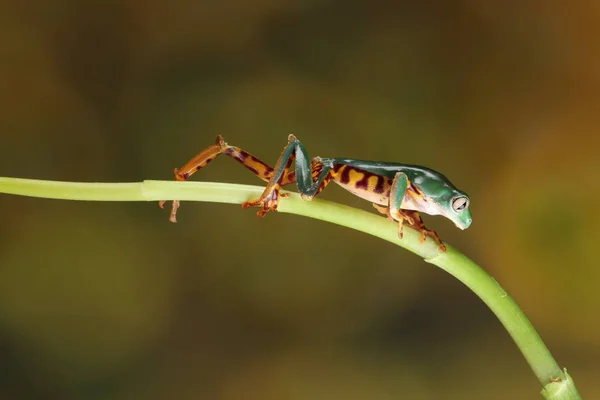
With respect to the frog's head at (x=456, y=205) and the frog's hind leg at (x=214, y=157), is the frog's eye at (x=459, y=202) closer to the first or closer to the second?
the frog's head at (x=456, y=205)

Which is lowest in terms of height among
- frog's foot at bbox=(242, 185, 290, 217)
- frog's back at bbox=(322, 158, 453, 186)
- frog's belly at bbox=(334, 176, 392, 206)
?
frog's foot at bbox=(242, 185, 290, 217)

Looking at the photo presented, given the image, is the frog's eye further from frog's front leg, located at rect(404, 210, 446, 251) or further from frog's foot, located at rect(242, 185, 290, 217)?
frog's foot, located at rect(242, 185, 290, 217)

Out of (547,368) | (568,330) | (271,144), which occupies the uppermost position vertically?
(271,144)

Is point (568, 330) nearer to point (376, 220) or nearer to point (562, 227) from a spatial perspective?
point (562, 227)

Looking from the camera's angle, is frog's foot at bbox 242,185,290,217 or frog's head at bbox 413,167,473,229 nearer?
frog's foot at bbox 242,185,290,217

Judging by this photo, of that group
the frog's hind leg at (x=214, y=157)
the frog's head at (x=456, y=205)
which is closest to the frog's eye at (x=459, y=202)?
the frog's head at (x=456, y=205)

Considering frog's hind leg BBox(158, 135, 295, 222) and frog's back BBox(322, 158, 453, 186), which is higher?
frog's hind leg BBox(158, 135, 295, 222)

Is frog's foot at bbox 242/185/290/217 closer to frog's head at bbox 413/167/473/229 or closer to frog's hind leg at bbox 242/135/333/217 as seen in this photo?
frog's hind leg at bbox 242/135/333/217

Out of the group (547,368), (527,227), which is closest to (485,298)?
(547,368)

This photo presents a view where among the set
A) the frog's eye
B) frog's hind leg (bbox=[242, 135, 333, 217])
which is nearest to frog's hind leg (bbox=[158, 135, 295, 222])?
frog's hind leg (bbox=[242, 135, 333, 217])
